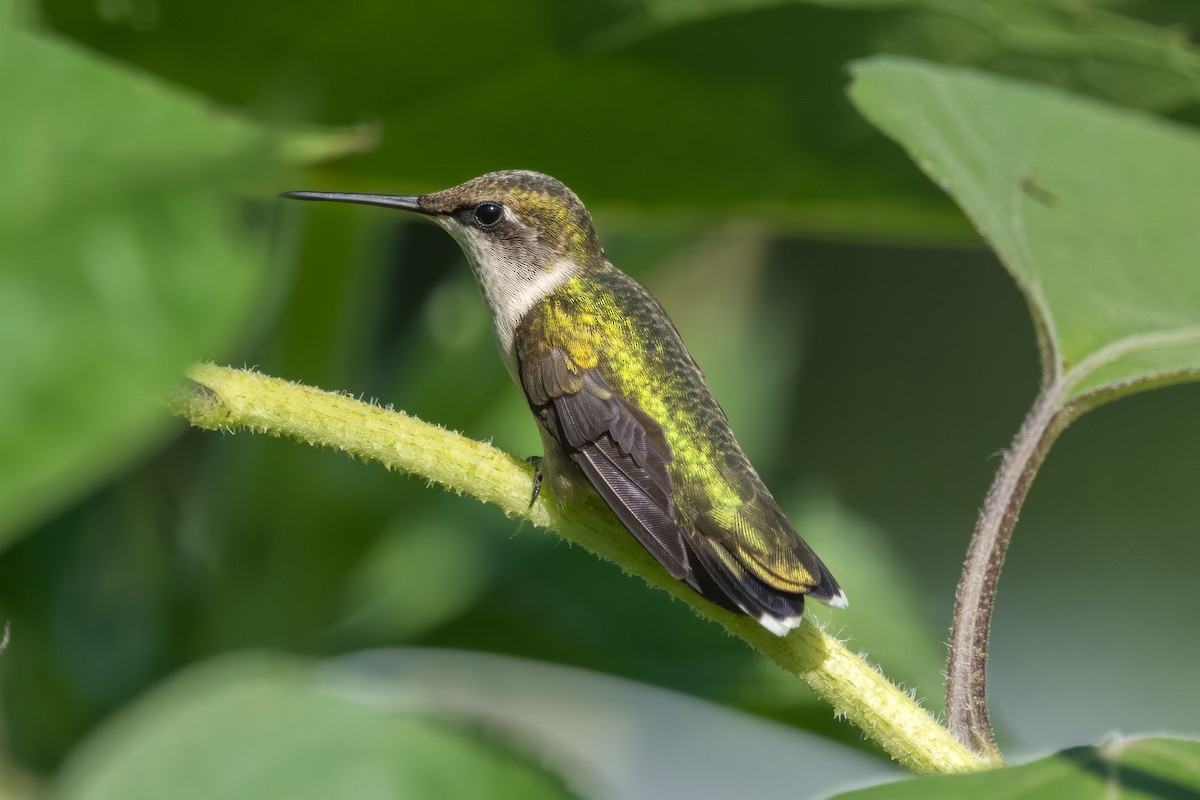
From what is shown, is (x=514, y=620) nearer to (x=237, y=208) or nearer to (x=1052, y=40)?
(x=1052, y=40)

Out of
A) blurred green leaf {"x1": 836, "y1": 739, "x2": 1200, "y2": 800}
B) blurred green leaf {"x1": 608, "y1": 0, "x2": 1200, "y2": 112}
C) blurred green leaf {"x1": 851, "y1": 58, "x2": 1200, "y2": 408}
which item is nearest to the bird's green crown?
blurred green leaf {"x1": 608, "y1": 0, "x2": 1200, "y2": 112}

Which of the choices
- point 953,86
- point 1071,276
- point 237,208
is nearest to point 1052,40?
point 953,86

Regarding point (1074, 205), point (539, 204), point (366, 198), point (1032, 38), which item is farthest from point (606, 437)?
point (1032, 38)

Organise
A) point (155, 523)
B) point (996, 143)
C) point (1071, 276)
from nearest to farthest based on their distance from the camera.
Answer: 1. point (1071, 276)
2. point (996, 143)
3. point (155, 523)

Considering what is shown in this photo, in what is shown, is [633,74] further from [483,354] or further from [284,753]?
[284,753]

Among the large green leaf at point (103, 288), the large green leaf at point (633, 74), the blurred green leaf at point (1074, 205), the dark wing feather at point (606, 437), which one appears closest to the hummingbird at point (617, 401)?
the dark wing feather at point (606, 437)
